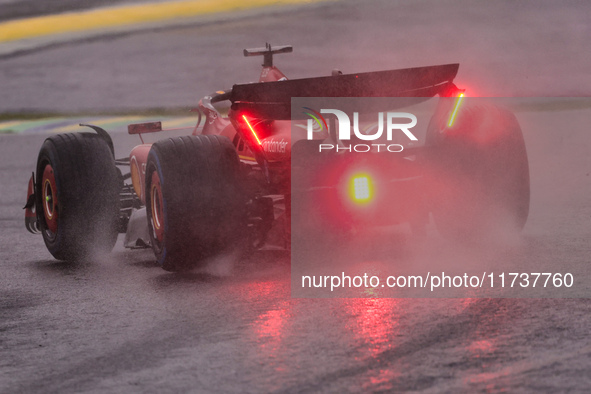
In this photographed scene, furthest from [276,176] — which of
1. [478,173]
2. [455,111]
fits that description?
[478,173]

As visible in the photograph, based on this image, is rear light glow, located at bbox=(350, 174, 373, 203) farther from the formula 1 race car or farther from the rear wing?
the rear wing

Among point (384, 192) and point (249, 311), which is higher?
point (384, 192)

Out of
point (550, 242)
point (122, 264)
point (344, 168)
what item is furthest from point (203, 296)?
point (550, 242)

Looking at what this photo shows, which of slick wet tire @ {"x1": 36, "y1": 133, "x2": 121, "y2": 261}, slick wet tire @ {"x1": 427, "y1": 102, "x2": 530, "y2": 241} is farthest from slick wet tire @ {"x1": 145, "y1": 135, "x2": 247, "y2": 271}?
slick wet tire @ {"x1": 427, "y1": 102, "x2": 530, "y2": 241}

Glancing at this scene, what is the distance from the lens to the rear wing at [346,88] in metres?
5.21

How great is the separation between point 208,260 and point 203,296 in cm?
52

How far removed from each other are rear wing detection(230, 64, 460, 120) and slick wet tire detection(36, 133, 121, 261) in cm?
126

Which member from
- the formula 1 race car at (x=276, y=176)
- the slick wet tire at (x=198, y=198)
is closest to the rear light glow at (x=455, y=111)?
the formula 1 race car at (x=276, y=176)

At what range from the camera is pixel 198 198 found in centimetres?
507

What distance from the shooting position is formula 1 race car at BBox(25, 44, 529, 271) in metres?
5.13

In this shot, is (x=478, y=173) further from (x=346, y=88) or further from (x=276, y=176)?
(x=276, y=176)

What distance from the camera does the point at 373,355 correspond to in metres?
3.39

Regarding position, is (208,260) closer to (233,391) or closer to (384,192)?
(384,192)

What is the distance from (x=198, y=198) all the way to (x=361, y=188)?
38.7 inches
